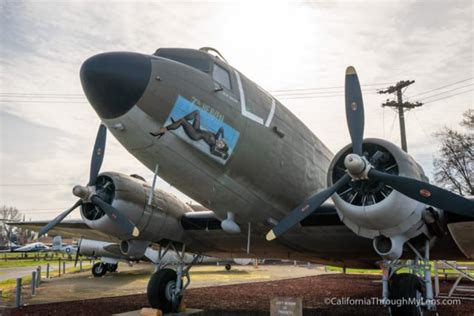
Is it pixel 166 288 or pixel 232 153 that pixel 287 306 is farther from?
pixel 166 288

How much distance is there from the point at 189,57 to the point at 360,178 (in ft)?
12.6

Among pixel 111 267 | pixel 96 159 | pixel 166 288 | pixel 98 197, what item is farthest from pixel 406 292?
pixel 111 267

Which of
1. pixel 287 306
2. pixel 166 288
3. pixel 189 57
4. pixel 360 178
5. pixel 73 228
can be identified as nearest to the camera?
pixel 287 306

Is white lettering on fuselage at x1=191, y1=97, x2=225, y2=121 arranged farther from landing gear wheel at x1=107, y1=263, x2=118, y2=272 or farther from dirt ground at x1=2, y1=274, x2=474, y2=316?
landing gear wheel at x1=107, y1=263, x2=118, y2=272

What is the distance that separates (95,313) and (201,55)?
7.11m

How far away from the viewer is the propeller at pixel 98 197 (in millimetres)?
9055

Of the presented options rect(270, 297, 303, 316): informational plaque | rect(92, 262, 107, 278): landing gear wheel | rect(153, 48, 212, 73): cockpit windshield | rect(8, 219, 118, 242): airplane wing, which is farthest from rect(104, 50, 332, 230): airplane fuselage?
rect(92, 262, 107, 278): landing gear wheel

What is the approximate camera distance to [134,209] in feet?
32.4

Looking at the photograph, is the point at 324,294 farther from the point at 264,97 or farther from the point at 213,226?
the point at 264,97

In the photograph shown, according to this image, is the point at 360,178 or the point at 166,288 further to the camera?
the point at 166,288

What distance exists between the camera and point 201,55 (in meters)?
7.82

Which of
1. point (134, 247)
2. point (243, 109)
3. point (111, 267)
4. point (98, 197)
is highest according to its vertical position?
point (243, 109)

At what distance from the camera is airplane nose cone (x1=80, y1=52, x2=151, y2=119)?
20.9 feet

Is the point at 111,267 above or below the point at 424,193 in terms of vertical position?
below
